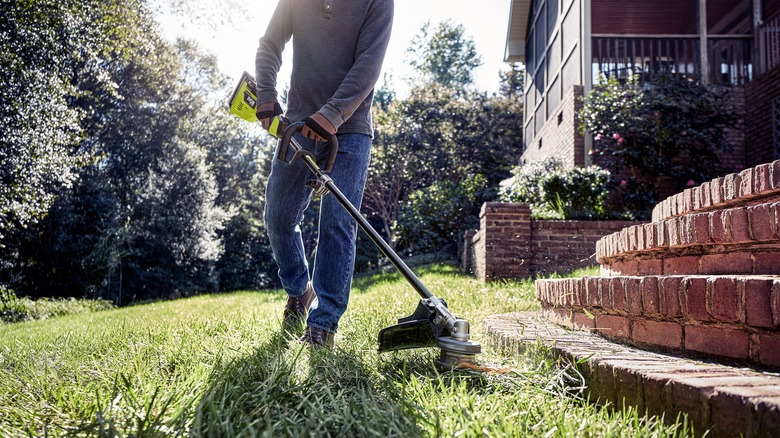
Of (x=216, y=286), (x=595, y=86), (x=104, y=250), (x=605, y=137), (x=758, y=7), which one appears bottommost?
(x=216, y=286)

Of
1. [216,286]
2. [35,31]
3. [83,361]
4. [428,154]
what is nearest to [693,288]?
[83,361]

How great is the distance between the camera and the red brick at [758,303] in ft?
5.08

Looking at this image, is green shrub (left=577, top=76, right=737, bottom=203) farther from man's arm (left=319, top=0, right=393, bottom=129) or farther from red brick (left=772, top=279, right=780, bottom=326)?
red brick (left=772, top=279, right=780, bottom=326)

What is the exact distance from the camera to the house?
Answer: 29.6 ft

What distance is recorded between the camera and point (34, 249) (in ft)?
48.2

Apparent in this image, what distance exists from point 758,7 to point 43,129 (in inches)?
468

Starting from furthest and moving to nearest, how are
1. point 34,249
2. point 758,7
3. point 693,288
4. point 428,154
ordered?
point 428,154
point 34,249
point 758,7
point 693,288

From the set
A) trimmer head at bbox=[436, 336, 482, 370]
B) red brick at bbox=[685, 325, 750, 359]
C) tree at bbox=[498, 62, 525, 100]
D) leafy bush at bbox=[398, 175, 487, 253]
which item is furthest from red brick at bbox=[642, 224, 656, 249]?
tree at bbox=[498, 62, 525, 100]

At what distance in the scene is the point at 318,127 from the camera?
2430 mm

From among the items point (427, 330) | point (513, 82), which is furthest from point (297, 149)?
point (513, 82)

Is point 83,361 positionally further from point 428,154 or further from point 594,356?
point 428,154

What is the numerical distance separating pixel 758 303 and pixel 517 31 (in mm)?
16740

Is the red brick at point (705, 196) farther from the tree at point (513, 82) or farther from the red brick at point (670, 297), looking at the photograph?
the tree at point (513, 82)

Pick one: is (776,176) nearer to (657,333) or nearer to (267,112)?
(657,333)
